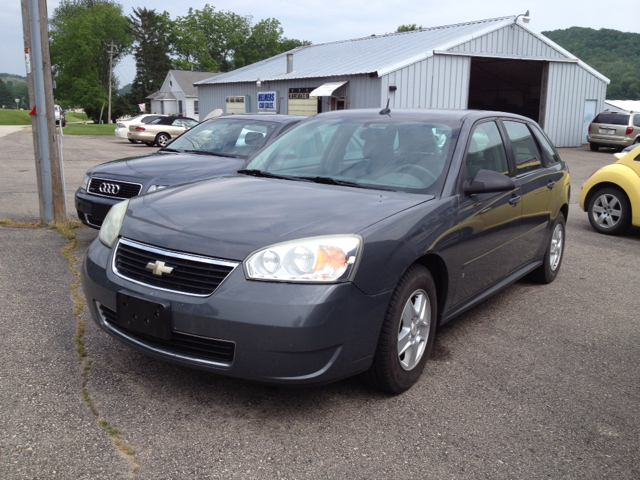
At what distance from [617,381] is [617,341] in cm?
74

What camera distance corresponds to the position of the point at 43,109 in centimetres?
717

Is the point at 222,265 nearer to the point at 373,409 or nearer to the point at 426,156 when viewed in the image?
the point at 373,409

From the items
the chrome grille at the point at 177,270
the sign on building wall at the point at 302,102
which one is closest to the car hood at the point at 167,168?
the chrome grille at the point at 177,270

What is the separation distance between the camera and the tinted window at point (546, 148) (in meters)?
5.43

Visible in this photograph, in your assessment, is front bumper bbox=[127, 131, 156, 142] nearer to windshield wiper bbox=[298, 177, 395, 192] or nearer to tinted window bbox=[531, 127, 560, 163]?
tinted window bbox=[531, 127, 560, 163]

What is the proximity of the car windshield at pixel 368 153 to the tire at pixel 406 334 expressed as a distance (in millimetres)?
672

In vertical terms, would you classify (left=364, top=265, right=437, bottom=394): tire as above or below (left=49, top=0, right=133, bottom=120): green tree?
below

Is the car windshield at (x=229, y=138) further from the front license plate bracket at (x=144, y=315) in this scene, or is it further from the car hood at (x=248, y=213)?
the front license plate bracket at (x=144, y=315)

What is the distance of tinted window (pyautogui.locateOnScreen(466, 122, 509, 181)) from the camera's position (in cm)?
403

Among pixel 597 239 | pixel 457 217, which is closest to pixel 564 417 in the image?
pixel 457 217

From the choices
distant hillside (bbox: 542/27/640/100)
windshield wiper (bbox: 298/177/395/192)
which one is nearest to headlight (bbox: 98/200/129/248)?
windshield wiper (bbox: 298/177/395/192)

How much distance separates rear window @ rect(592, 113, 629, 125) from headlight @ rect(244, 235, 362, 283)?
82.0 ft

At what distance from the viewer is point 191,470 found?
2555 mm

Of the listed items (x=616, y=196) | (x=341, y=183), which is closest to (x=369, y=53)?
(x=616, y=196)
